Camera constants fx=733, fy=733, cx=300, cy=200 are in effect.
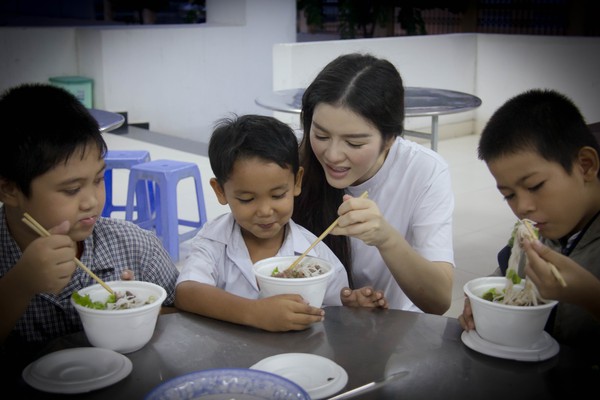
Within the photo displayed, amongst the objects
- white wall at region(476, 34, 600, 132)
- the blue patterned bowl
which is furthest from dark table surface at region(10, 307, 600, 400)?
white wall at region(476, 34, 600, 132)

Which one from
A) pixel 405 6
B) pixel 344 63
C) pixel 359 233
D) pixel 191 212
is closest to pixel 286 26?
pixel 405 6

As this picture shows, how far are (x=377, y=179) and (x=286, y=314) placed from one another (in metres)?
0.74

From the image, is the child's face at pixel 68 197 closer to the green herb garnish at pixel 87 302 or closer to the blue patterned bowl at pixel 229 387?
the green herb garnish at pixel 87 302

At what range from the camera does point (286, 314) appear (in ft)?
4.83

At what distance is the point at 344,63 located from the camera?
80.4 inches

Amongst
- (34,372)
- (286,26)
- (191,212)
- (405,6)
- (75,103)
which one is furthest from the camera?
(405,6)

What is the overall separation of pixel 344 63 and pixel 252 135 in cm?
37

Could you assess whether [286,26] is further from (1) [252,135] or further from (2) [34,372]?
(2) [34,372]

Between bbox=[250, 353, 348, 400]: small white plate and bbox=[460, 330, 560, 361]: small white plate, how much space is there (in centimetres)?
28

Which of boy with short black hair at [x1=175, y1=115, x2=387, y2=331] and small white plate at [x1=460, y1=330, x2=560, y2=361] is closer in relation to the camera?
small white plate at [x1=460, y1=330, x2=560, y2=361]

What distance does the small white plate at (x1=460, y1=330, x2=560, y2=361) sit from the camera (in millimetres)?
1346

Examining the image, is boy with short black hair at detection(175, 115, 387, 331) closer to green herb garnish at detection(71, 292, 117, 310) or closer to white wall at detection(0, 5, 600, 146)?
green herb garnish at detection(71, 292, 117, 310)

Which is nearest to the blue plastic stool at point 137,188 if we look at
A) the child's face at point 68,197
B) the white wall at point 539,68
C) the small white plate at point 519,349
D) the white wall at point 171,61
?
the child's face at point 68,197

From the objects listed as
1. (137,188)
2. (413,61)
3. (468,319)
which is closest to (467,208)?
(137,188)
